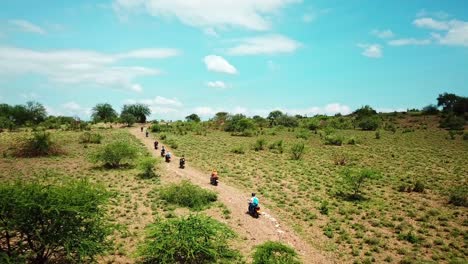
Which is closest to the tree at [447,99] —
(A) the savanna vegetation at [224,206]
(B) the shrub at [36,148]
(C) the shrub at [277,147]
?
(A) the savanna vegetation at [224,206]

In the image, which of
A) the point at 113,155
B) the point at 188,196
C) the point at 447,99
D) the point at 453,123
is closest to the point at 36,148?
the point at 113,155

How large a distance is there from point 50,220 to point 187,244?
5.37 metres

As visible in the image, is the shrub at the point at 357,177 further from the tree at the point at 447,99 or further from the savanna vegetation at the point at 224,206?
the tree at the point at 447,99

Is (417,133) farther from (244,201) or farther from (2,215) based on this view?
(2,215)

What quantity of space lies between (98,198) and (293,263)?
8.42 meters

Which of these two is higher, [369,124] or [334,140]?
[369,124]

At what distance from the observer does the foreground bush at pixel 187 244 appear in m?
13.5

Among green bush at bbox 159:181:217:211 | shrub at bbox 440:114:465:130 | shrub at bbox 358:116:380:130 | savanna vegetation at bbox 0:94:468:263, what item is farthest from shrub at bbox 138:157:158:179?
shrub at bbox 440:114:465:130

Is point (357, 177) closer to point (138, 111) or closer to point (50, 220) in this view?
point (50, 220)

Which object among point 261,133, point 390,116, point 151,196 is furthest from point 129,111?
point 151,196

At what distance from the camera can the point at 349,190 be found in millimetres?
27375

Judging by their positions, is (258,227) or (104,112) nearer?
(258,227)

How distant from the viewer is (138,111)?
105 m

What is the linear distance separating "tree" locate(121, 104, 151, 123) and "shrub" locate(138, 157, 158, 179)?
A: 78.4 meters
